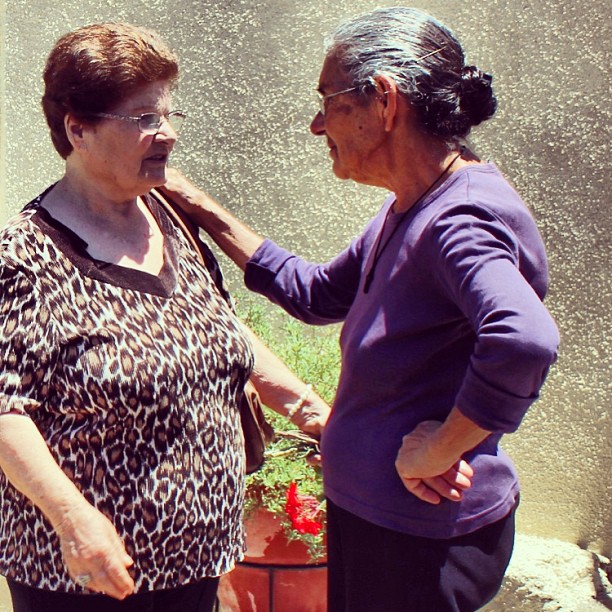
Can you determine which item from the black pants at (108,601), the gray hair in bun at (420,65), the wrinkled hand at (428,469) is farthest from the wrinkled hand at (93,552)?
the gray hair in bun at (420,65)

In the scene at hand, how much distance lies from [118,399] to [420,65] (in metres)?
0.91

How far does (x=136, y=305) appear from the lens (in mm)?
2102

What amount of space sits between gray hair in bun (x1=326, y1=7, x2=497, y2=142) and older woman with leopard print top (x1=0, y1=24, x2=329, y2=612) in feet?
1.44

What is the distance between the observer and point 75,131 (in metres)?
2.15

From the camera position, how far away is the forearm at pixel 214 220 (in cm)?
256

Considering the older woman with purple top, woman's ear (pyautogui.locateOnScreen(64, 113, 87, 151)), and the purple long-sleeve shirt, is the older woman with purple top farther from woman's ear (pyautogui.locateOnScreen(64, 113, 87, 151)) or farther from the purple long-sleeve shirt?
woman's ear (pyautogui.locateOnScreen(64, 113, 87, 151))

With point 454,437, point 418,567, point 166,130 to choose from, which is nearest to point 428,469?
point 454,437

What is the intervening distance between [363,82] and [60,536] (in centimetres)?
109

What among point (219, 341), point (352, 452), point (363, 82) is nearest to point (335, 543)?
point (352, 452)

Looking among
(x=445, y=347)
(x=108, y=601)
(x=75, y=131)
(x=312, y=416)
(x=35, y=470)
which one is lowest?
(x=108, y=601)

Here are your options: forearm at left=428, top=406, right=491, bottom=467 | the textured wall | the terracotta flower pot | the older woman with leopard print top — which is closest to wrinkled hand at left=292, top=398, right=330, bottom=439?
the older woman with leopard print top

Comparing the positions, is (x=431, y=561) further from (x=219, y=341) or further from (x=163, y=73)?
(x=163, y=73)

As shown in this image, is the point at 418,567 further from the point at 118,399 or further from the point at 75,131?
the point at 75,131

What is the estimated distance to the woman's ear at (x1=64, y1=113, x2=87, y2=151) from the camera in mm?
2139
